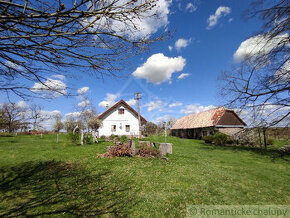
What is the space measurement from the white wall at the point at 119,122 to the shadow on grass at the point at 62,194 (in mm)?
21447

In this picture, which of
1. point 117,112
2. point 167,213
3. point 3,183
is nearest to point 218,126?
point 117,112

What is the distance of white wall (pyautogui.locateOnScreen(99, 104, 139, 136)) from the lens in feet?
89.2

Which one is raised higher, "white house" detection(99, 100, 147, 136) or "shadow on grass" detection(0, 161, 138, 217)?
"white house" detection(99, 100, 147, 136)

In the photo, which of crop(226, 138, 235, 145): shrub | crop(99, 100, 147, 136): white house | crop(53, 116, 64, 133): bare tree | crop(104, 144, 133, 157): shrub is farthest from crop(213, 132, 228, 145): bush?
crop(53, 116, 64, 133): bare tree

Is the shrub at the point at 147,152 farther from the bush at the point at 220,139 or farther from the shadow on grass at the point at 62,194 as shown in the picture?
the bush at the point at 220,139

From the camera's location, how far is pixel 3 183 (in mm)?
4758

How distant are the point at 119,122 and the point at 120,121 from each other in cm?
27

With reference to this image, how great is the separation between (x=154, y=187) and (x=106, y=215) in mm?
1867

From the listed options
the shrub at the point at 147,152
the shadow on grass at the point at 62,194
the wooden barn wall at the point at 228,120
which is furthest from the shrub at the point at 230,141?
the shadow on grass at the point at 62,194

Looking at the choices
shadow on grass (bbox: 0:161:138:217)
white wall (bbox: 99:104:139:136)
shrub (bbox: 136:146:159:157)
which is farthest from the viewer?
white wall (bbox: 99:104:139:136)

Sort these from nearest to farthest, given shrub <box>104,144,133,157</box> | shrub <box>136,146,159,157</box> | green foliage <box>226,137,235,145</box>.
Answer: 1. shrub <box>104,144,133,157</box>
2. shrub <box>136,146,159,157</box>
3. green foliage <box>226,137,235,145</box>

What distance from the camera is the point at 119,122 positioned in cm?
2767

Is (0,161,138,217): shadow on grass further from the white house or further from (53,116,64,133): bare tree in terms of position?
(53,116,64,133): bare tree

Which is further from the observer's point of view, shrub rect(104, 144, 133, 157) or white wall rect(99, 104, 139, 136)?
white wall rect(99, 104, 139, 136)
